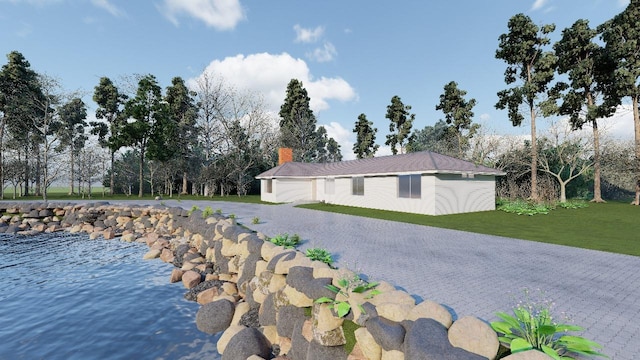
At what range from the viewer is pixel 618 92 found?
71.4 ft

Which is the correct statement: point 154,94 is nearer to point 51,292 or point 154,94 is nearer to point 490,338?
point 51,292

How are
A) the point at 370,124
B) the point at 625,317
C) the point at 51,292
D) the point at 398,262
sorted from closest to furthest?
1. the point at 625,317
2. the point at 398,262
3. the point at 51,292
4. the point at 370,124

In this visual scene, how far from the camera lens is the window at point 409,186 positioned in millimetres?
17047

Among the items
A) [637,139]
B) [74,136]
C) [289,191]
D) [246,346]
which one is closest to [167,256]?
[246,346]

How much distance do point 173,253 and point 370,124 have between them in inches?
1738

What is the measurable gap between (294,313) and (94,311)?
5137mm

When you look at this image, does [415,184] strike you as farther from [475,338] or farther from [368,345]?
[475,338]

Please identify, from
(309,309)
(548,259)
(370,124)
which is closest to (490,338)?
(309,309)

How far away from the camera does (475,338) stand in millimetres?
2844

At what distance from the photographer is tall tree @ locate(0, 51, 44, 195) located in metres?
29.5

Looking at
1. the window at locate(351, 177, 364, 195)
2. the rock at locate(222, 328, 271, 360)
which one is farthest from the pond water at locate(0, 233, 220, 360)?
the window at locate(351, 177, 364, 195)

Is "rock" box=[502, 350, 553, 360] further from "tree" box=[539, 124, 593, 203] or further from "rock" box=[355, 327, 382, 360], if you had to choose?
"tree" box=[539, 124, 593, 203]

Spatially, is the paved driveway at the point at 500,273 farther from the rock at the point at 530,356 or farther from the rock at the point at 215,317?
the rock at the point at 215,317

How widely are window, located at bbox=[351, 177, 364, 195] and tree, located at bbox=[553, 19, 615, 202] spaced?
19062 mm
